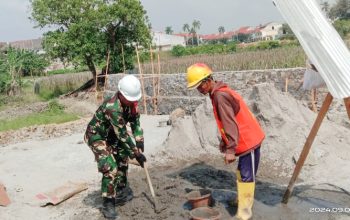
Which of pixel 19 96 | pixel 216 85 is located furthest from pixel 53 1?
pixel 216 85

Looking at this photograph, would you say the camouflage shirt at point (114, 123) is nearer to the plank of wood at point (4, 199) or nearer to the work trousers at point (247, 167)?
the work trousers at point (247, 167)

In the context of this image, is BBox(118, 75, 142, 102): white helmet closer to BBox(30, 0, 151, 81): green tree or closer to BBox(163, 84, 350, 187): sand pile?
BBox(163, 84, 350, 187): sand pile

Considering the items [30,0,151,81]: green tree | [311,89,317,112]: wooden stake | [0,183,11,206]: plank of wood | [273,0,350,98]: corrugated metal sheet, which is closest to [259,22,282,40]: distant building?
[30,0,151,81]: green tree

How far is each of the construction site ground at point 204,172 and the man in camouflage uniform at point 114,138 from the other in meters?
0.32

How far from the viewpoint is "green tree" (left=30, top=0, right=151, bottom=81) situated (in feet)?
63.4

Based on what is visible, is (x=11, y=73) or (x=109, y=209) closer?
(x=109, y=209)

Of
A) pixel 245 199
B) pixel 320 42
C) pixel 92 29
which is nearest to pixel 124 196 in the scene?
pixel 245 199

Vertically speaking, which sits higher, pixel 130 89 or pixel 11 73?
pixel 130 89

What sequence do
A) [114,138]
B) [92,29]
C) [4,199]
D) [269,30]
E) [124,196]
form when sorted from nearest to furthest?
1. [114,138]
2. [124,196]
3. [4,199]
4. [92,29]
5. [269,30]

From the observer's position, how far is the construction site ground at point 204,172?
494 cm

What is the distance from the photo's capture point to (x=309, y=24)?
3.69 meters

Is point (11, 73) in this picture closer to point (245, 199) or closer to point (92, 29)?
point (92, 29)

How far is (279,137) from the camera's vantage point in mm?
6781

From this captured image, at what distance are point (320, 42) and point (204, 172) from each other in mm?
3199
